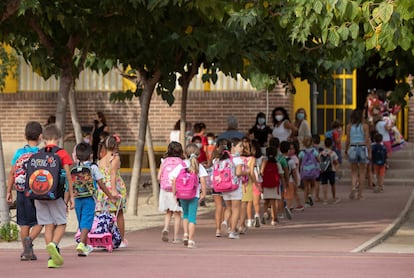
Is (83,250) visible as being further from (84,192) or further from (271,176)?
(271,176)

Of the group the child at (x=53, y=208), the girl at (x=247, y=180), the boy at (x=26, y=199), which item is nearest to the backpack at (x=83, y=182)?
the boy at (x=26, y=199)

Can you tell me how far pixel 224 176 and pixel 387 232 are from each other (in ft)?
8.75

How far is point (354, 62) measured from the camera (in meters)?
24.8

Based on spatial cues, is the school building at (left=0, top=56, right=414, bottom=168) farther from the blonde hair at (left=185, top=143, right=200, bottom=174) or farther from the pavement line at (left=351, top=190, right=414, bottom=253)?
the blonde hair at (left=185, top=143, right=200, bottom=174)

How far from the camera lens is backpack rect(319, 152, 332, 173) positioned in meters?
28.1

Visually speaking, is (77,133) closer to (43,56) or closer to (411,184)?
(43,56)

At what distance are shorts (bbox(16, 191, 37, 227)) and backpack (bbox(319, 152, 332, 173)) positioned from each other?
13.0 m

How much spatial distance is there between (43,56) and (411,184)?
14.7 m

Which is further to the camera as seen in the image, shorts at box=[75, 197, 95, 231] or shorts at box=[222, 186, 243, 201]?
shorts at box=[222, 186, 243, 201]

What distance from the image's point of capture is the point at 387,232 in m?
21.1

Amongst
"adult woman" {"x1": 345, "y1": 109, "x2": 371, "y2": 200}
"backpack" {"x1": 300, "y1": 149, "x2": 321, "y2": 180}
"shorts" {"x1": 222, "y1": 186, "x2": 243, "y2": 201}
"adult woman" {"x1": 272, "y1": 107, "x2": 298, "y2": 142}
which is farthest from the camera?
"adult woman" {"x1": 272, "y1": 107, "x2": 298, "y2": 142}

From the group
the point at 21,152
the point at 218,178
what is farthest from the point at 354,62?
the point at 21,152

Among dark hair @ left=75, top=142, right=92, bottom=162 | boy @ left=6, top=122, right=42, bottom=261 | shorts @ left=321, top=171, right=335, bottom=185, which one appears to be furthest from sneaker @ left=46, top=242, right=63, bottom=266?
shorts @ left=321, top=171, right=335, bottom=185

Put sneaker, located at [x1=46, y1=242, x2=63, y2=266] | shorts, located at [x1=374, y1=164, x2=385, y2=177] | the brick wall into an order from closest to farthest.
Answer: sneaker, located at [x1=46, y1=242, x2=63, y2=266] < shorts, located at [x1=374, y1=164, x2=385, y2=177] < the brick wall
